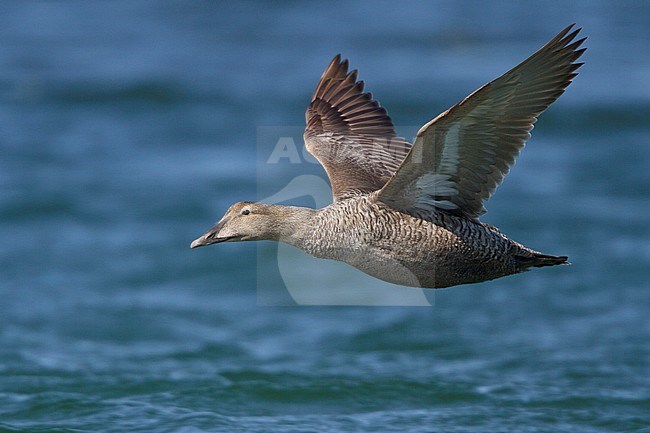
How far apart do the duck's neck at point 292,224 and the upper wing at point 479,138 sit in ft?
1.97

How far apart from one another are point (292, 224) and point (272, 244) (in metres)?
9.11

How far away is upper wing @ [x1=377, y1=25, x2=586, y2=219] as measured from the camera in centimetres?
819

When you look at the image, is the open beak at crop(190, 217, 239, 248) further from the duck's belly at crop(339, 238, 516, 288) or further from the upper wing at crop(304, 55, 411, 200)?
the upper wing at crop(304, 55, 411, 200)

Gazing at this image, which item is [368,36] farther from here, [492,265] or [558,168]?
[492,265]

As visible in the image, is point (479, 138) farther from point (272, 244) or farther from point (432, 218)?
point (272, 244)

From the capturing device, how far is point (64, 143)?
20.7 metres

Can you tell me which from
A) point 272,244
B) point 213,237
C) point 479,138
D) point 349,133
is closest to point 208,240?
point 213,237

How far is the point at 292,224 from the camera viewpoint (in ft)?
29.7

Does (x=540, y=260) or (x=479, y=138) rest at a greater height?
(x=479, y=138)

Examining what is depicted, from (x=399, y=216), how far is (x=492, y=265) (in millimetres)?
805

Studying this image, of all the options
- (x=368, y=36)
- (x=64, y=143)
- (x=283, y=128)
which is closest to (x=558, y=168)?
(x=283, y=128)

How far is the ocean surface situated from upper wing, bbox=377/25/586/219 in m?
3.40

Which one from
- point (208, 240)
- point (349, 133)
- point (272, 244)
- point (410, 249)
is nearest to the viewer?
point (410, 249)

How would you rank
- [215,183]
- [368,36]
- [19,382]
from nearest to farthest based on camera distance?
[19,382] < [215,183] < [368,36]
